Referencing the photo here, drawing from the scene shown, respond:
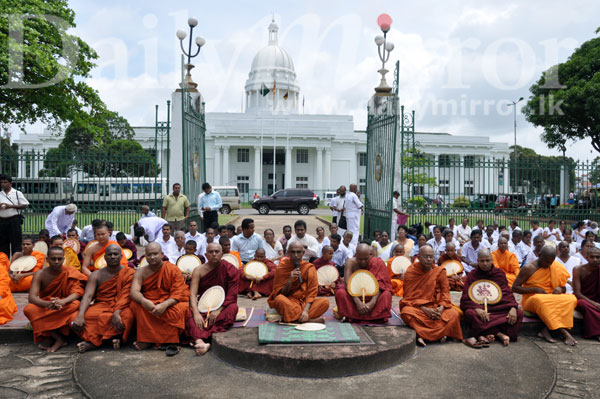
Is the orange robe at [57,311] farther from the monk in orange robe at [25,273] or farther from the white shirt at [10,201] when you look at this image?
the white shirt at [10,201]

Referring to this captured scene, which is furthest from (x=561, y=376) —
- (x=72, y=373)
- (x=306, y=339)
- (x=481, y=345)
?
(x=72, y=373)

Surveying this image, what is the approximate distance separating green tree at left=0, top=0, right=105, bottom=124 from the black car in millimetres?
14039

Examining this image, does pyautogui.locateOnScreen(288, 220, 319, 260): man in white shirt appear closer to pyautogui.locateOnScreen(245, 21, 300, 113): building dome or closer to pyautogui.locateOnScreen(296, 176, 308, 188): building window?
pyautogui.locateOnScreen(296, 176, 308, 188): building window

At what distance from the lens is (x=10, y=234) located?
9.05 metres

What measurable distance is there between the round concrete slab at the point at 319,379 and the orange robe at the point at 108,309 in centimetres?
21

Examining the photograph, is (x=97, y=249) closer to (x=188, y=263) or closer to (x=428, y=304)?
(x=188, y=263)

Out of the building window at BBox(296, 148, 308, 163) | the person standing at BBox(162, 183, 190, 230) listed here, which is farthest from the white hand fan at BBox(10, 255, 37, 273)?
the building window at BBox(296, 148, 308, 163)

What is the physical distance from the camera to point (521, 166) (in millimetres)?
14023

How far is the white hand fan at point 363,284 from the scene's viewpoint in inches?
239

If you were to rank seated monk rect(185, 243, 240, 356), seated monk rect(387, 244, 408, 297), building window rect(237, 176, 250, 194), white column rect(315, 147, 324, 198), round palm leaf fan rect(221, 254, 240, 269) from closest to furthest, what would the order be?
1. seated monk rect(185, 243, 240, 356)
2. round palm leaf fan rect(221, 254, 240, 269)
3. seated monk rect(387, 244, 408, 297)
4. white column rect(315, 147, 324, 198)
5. building window rect(237, 176, 250, 194)

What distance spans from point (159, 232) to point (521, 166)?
402 inches

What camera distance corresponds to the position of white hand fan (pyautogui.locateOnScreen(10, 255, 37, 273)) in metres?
7.68

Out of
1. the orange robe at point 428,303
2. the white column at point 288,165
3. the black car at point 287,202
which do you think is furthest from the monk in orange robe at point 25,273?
the white column at point 288,165

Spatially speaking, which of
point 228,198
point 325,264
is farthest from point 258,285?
point 228,198
